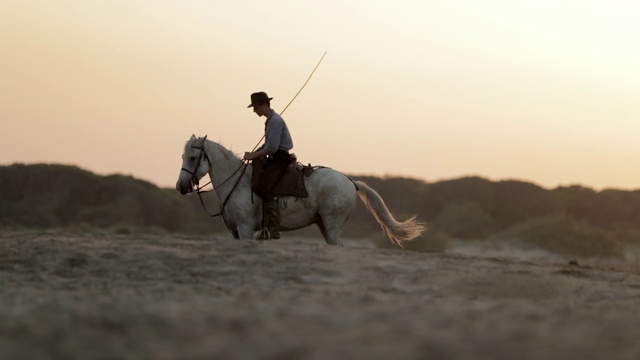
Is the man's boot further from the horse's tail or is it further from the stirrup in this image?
the horse's tail

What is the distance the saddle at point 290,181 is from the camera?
15.8m

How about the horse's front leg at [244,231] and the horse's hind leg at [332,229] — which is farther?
the horse's hind leg at [332,229]

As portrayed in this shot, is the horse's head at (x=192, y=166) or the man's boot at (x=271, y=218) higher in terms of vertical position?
the horse's head at (x=192, y=166)

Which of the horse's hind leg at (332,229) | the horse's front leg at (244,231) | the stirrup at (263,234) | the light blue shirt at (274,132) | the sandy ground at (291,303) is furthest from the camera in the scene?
the horse's hind leg at (332,229)

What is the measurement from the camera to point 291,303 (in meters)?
Answer: 8.25

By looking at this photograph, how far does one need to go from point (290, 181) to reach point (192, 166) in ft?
4.30

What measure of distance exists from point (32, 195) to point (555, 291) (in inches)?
1144

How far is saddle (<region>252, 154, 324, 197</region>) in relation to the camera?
51.8ft

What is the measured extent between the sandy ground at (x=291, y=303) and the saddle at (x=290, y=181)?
67.0 inches

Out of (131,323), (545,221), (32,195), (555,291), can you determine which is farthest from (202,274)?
(32,195)

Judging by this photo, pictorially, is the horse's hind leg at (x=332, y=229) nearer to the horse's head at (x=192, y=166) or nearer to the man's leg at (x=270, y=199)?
the man's leg at (x=270, y=199)

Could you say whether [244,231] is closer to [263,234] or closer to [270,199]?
[263,234]

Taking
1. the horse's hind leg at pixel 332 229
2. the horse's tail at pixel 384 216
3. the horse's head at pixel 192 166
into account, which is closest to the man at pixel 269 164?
Result: the horse's head at pixel 192 166

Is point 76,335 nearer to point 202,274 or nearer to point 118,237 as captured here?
point 202,274
